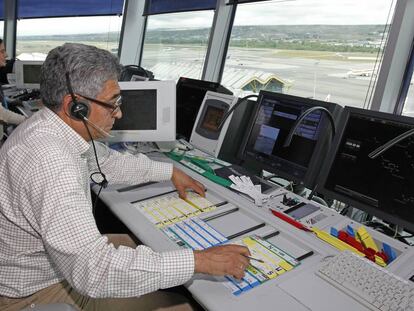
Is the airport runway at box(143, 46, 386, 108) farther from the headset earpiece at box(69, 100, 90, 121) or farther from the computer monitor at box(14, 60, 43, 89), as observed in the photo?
the computer monitor at box(14, 60, 43, 89)

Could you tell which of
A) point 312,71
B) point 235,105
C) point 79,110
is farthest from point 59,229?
point 312,71

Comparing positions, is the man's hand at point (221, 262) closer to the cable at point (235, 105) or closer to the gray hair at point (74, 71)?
the gray hair at point (74, 71)

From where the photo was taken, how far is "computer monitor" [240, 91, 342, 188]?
4.76 ft

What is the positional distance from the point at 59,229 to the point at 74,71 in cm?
44

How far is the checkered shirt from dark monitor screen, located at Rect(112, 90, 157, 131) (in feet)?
2.66

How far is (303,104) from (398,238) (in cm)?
67

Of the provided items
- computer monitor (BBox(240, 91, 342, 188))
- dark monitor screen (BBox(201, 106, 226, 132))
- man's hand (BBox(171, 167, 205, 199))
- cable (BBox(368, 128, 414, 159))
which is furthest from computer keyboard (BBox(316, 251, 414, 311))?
dark monitor screen (BBox(201, 106, 226, 132))

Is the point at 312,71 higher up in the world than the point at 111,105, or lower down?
higher up

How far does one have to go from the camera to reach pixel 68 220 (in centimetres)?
82

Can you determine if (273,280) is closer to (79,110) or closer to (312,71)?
(79,110)

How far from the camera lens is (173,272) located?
857mm

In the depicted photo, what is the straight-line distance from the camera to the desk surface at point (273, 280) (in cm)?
86

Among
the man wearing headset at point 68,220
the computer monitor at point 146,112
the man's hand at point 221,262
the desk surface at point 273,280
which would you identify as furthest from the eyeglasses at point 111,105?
the computer monitor at point 146,112

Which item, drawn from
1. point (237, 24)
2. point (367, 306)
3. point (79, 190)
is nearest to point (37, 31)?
point (237, 24)
